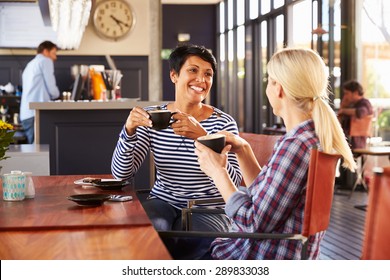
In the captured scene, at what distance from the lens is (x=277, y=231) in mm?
1841

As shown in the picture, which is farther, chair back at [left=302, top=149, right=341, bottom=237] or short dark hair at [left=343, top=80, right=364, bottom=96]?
short dark hair at [left=343, top=80, right=364, bottom=96]

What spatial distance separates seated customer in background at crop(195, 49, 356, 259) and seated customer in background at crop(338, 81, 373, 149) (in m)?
5.33

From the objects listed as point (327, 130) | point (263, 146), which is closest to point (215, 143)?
point (327, 130)

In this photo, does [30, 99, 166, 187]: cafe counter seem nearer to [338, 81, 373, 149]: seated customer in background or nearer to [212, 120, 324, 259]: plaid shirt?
[212, 120, 324, 259]: plaid shirt

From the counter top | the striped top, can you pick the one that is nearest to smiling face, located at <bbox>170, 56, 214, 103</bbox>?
the striped top

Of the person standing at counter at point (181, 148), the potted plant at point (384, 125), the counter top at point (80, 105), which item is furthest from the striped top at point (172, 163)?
the potted plant at point (384, 125)

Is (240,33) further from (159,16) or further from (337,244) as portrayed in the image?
(337,244)

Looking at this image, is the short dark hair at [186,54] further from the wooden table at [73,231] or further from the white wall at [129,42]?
the white wall at [129,42]

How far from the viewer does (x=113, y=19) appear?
327 inches

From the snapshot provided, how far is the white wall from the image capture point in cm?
825

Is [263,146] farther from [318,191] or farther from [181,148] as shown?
[318,191]

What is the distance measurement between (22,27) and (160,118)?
6.78m
